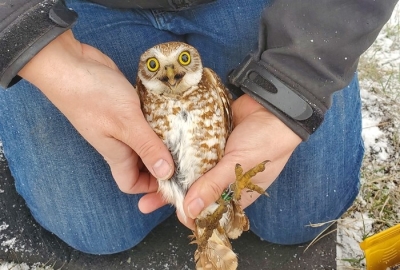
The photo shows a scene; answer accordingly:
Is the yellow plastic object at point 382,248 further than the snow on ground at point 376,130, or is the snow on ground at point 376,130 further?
the snow on ground at point 376,130

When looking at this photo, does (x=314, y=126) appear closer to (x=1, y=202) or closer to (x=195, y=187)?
(x=195, y=187)

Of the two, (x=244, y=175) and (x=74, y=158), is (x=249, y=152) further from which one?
(x=74, y=158)

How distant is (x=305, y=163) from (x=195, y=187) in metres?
0.63

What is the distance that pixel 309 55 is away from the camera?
5.10ft

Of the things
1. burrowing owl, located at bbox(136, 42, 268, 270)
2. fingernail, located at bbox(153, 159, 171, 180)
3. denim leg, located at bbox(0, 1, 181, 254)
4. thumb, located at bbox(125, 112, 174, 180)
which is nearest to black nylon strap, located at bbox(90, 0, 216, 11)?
denim leg, located at bbox(0, 1, 181, 254)

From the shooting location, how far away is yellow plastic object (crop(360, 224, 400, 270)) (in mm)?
1666

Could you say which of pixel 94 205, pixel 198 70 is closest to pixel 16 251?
pixel 94 205

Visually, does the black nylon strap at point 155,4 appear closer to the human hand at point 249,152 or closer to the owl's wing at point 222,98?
the owl's wing at point 222,98

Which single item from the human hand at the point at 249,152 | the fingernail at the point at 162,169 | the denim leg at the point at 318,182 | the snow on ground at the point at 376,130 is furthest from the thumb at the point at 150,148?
the snow on ground at the point at 376,130

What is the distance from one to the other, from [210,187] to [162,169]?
0.15 metres

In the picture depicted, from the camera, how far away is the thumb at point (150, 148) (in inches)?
56.2

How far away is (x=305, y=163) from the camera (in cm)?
192

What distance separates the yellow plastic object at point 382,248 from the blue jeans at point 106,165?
0.34 meters

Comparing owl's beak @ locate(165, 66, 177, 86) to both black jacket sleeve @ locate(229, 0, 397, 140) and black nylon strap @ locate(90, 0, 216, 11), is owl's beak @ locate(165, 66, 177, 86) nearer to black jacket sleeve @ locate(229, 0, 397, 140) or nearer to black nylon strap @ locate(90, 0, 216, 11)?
black jacket sleeve @ locate(229, 0, 397, 140)
